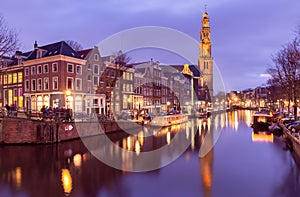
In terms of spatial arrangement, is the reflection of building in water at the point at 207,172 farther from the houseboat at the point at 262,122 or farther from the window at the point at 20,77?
the window at the point at 20,77

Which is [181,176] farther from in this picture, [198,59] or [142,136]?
[198,59]

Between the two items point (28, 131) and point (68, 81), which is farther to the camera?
point (68, 81)

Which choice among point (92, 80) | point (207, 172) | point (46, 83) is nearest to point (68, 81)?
point (46, 83)

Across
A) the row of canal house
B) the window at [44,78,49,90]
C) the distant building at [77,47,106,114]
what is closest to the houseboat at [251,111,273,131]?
the row of canal house

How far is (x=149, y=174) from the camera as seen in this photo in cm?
1866

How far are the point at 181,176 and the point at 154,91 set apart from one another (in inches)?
1944

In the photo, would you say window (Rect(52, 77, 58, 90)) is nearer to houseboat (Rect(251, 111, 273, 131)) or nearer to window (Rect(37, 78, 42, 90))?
window (Rect(37, 78, 42, 90))

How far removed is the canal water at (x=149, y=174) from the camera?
1527 cm

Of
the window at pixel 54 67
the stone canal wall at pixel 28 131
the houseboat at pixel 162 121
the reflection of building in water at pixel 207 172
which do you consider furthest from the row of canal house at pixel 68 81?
the reflection of building in water at pixel 207 172

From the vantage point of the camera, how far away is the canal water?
15.3 metres

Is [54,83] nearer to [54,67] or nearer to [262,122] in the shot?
[54,67]

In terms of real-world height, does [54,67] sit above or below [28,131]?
above

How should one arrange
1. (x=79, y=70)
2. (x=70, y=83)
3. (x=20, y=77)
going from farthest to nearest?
1. (x=20, y=77)
2. (x=79, y=70)
3. (x=70, y=83)

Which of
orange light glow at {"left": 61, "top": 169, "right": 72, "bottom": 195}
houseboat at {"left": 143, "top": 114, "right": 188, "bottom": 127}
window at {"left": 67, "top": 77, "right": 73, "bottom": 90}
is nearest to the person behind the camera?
orange light glow at {"left": 61, "top": 169, "right": 72, "bottom": 195}
